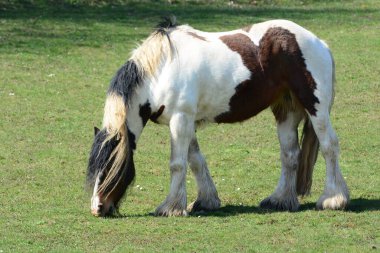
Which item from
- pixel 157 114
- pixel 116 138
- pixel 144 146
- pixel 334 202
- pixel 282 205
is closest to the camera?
pixel 116 138

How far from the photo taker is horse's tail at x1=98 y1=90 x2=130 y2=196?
35.9 feet

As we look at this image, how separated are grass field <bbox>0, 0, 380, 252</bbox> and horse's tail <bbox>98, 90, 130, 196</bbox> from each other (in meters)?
0.43

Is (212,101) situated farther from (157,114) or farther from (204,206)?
(204,206)

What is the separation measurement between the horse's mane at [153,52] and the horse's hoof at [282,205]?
1.92 metres

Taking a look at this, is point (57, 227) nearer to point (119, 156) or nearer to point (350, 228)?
point (119, 156)

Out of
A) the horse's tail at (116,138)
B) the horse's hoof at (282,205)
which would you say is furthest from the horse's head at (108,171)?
the horse's hoof at (282,205)

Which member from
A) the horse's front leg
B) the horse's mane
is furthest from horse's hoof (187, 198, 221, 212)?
the horse's mane

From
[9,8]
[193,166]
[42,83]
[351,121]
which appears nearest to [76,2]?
[9,8]

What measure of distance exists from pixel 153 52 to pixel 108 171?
135cm

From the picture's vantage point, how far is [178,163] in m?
11.2

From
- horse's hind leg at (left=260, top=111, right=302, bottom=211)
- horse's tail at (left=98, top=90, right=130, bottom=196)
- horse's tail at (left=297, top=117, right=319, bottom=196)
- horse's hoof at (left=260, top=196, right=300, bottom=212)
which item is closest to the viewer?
horse's tail at (left=98, top=90, right=130, bottom=196)

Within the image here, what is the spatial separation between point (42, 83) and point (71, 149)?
4879 millimetres

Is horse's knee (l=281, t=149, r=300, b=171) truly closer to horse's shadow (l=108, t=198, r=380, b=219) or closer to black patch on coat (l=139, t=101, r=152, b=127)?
horse's shadow (l=108, t=198, r=380, b=219)

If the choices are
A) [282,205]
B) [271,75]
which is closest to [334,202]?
[282,205]
